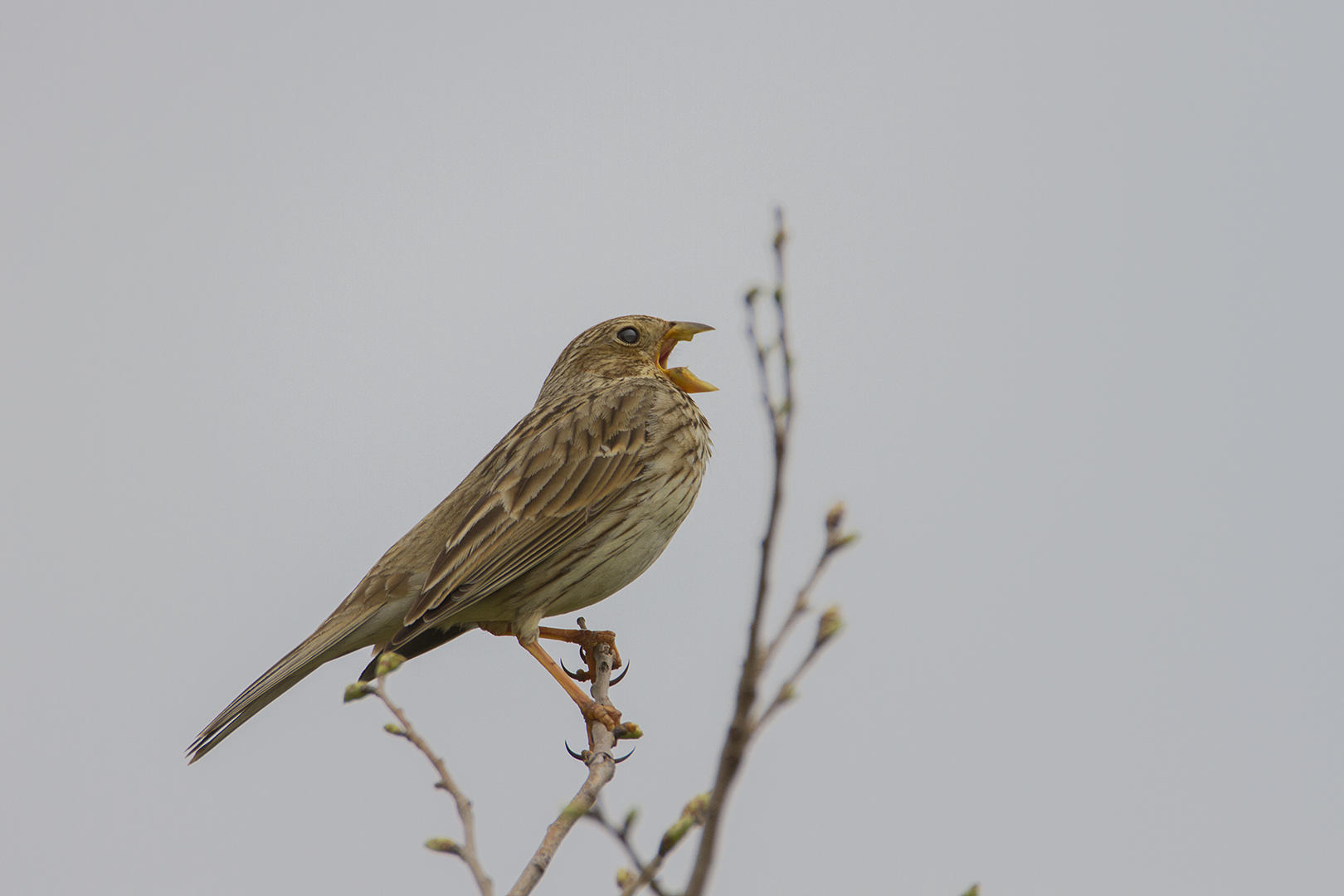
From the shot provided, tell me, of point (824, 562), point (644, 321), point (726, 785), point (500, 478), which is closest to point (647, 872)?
point (726, 785)

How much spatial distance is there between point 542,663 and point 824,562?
507 cm

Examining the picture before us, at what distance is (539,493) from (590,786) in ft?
10.3

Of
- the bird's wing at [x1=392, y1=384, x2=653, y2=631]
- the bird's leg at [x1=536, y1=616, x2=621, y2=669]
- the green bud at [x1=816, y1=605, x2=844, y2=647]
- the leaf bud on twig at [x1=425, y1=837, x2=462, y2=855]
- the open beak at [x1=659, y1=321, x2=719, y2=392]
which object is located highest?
the open beak at [x1=659, y1=321, x2=719, y2=392]

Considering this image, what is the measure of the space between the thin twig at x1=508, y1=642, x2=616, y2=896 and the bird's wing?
69 cm

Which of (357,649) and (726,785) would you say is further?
(357,649)

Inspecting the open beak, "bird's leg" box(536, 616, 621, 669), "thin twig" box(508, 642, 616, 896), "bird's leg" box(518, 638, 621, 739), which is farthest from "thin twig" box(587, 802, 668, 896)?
the open beak

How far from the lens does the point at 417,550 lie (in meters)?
7.39

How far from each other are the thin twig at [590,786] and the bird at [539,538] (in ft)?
0.58

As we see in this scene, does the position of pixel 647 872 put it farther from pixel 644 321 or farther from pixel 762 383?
pixel 644 321

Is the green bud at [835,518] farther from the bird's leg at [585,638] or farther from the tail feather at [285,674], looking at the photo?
the bird's leg at [585,638]

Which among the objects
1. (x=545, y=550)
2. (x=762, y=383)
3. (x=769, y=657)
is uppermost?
(x=545, y=550)

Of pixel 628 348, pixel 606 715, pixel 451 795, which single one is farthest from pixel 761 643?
pixel 628 348

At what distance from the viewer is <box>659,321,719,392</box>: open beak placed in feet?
28.5

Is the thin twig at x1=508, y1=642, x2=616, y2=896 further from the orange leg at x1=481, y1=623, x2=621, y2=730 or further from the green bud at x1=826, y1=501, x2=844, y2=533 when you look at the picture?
the green bud at x1=826, y1=501, x2=844, y2=533
